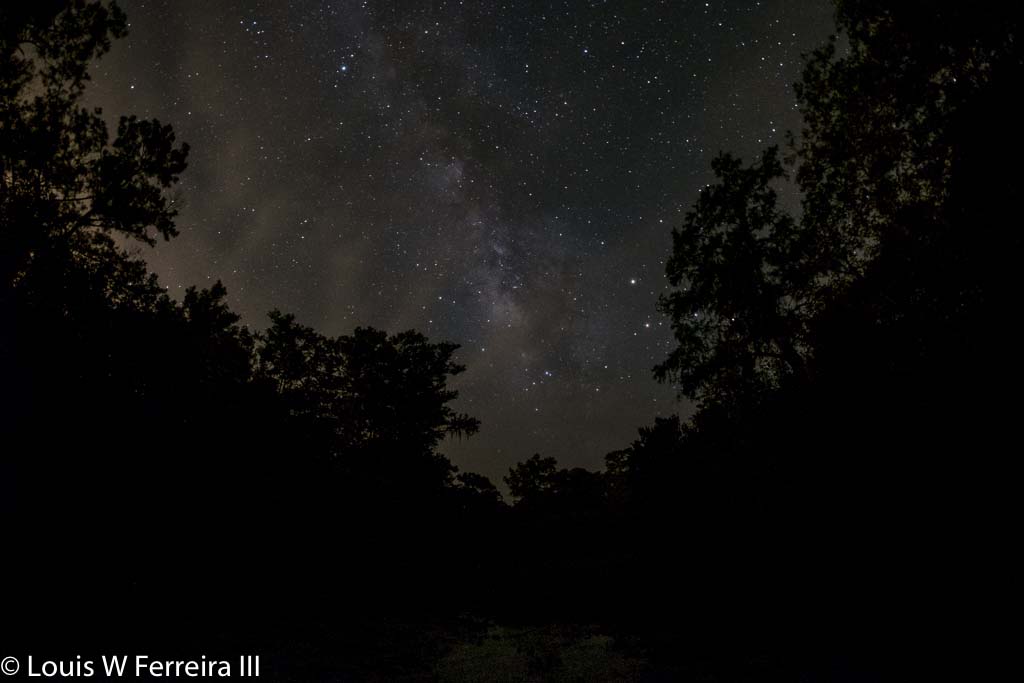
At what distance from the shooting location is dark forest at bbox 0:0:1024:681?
689 centimetres

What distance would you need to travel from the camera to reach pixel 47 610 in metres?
6.88

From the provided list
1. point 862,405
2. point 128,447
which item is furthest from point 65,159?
point 862,405

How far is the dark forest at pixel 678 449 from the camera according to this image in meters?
6.89

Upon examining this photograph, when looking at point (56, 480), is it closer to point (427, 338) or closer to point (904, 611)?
point (904, 611)

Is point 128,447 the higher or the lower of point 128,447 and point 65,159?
the lower

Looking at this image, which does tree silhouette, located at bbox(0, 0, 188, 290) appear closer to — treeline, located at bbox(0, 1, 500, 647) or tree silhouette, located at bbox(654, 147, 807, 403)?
treeline, located at bbox(0, 1, 500, 647)

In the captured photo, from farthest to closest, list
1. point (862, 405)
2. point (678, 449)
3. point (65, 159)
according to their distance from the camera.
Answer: point (678, 449), point (65, 159), point (862, 405)

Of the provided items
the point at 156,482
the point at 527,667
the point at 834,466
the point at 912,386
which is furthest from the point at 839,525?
the point at 156,482

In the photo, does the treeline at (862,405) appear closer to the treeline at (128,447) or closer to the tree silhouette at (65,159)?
the treeline at (128,447)

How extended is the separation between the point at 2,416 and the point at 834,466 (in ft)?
46.1

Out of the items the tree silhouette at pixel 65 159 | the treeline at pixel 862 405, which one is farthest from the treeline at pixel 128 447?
the treeline at pixel 862 405

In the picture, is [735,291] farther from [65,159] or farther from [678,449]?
[65,159]

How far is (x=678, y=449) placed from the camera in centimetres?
1762

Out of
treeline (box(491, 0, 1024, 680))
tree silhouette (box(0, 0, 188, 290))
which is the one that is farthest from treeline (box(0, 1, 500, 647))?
treeline (box(491, 0, 1024, 680))
